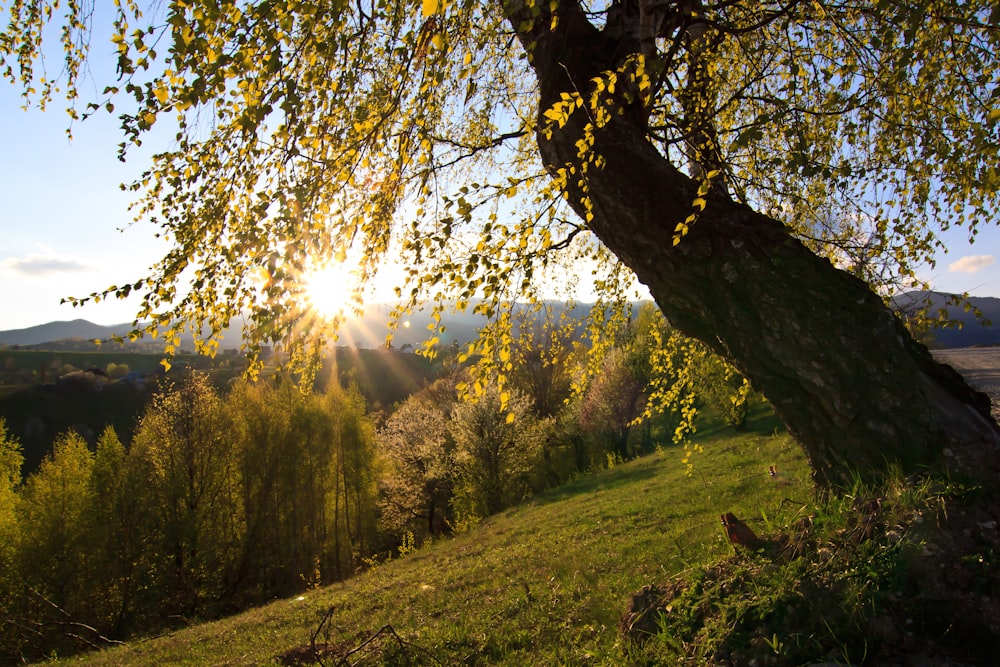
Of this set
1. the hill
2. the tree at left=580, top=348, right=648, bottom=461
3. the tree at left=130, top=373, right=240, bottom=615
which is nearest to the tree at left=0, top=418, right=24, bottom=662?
the tree at left=130, top=373, right=240, bottom=615

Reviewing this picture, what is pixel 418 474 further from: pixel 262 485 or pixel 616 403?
pixel 616 403

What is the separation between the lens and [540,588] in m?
7.89

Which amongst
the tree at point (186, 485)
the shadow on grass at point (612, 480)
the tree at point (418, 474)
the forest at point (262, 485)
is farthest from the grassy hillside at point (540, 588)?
the tree at point (418, 474)

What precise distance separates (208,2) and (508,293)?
2097 mm

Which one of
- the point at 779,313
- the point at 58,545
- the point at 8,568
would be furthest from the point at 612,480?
the point at 8,568

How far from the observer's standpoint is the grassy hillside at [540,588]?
17.9ft

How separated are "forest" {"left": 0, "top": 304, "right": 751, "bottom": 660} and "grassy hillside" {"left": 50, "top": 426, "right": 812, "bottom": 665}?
394 centimetres

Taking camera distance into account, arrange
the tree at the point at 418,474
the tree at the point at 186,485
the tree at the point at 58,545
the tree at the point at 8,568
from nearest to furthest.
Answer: the tree at the point at 8,568 → the tree at the point at 58,545 → the tree at the point at 186,485 → the tree at the point at 418,474

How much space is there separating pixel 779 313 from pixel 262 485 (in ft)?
107

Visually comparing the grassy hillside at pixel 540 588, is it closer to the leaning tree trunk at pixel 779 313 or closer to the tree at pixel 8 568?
the leaning tree trunk at pixel 779 313

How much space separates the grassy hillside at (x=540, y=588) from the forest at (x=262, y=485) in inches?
155

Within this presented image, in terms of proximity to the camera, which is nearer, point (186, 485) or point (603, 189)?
point (603, 189)

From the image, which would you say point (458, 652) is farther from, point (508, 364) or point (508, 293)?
point (508, 293)

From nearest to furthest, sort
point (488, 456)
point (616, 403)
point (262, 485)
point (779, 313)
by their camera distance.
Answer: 1. point (779, 313)
2. point (262, 485)
3. point (488, 456)
4. point (616, 403)
